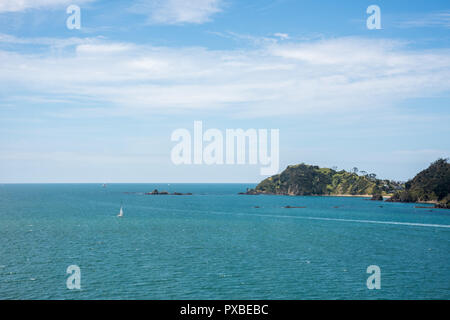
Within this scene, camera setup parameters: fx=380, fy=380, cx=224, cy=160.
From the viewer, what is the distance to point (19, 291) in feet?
167

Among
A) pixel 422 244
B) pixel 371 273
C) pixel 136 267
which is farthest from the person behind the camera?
pixel 422 244

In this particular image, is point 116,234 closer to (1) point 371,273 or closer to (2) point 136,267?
(2) point 136,267

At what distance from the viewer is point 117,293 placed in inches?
1976

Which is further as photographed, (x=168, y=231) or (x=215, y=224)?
(x=215, y=224)

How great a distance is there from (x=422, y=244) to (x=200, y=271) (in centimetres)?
5744

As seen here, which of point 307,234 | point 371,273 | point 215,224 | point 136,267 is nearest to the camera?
point 371,273

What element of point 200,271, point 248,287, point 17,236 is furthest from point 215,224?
point 248,287
